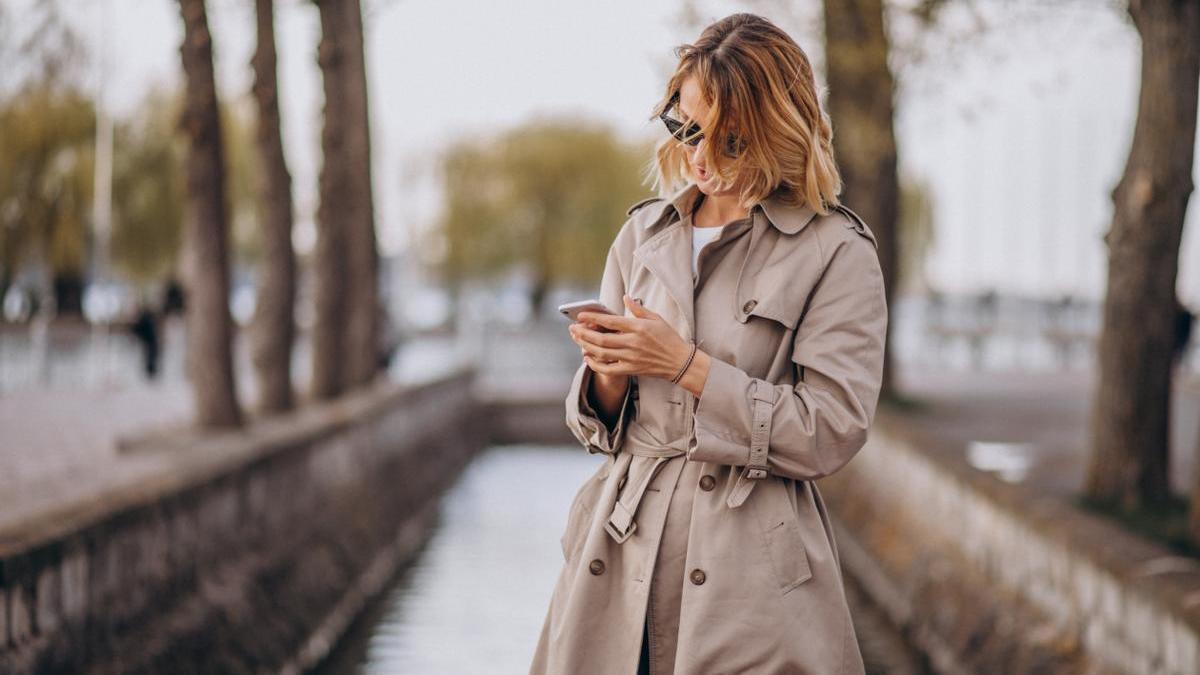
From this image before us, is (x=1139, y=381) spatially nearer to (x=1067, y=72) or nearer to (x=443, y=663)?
(x=443, y=663)

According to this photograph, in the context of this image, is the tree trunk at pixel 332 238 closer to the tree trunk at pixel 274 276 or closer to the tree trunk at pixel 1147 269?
the tree trunk at pixel 274 276

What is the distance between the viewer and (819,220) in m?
3.19

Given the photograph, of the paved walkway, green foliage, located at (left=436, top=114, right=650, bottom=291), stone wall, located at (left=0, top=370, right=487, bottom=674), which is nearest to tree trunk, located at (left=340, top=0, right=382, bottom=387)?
stone wall, located at (left=0, top=370, right=487, bottom=674)

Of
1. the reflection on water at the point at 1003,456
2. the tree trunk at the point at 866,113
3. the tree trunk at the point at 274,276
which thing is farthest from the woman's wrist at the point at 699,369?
the tree trunk at the point at 866,113

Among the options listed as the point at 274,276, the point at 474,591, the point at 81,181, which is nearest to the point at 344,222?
the point at 274,276

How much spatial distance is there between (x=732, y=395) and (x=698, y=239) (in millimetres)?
421

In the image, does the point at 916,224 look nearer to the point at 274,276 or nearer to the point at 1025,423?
the point at 1025,423

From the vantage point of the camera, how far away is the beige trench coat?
3.05 metres

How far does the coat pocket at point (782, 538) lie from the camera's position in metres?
3.08

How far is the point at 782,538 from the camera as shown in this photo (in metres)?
3.10

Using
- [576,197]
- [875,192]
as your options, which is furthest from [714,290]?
[576,197]

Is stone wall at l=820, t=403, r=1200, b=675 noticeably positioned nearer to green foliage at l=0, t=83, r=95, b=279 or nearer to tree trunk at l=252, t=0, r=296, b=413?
tree trunk at l=252, t=0, r=296, b=413

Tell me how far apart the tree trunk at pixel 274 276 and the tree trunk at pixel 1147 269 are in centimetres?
762

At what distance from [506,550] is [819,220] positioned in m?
13.9
